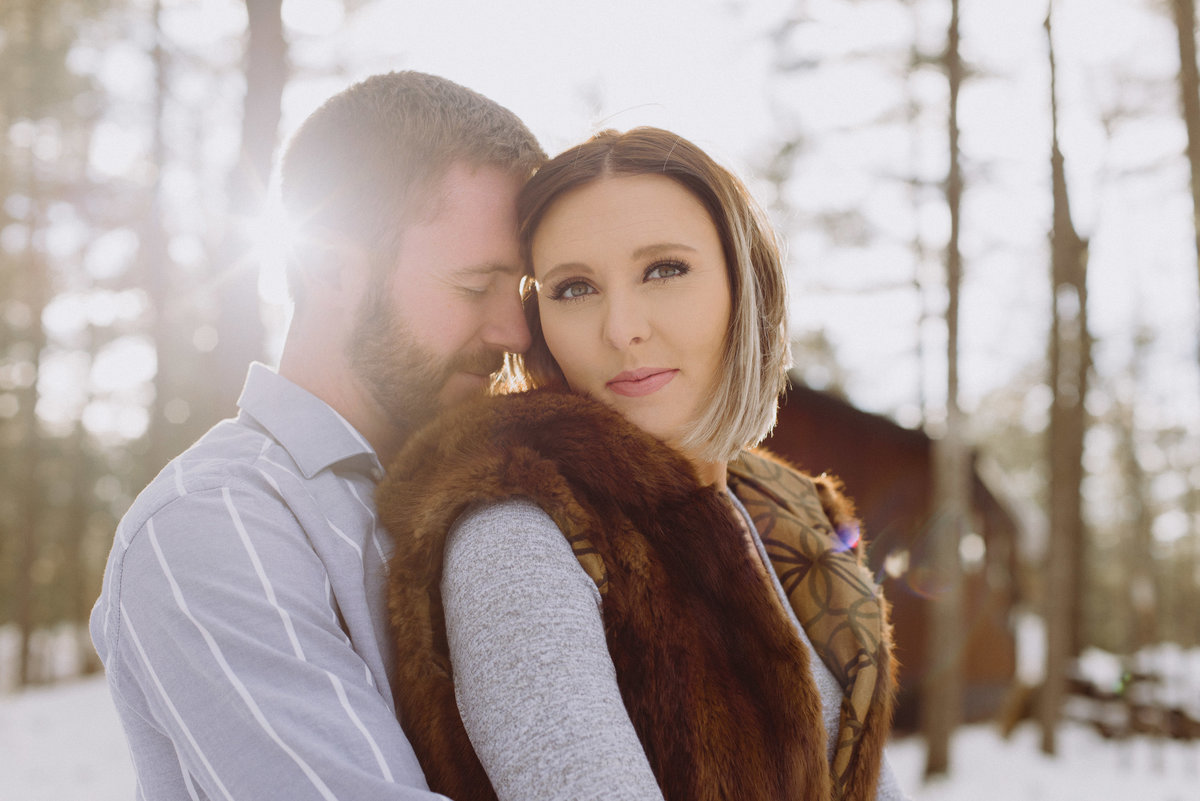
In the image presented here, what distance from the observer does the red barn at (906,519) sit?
15135 mm

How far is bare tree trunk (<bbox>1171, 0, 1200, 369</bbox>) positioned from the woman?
7773mm

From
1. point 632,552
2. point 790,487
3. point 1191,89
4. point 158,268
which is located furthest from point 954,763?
point 158,268

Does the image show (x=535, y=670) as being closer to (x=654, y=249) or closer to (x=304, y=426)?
(x=304, y=426)

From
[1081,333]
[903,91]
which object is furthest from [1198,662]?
[903,91]

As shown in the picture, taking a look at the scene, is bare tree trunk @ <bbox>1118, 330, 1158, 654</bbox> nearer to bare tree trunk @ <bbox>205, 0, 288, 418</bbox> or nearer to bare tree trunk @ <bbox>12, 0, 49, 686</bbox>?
bare tree trunk @ <bbox>205, 0, 288, 418</bbox>

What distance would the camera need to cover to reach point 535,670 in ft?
4.51

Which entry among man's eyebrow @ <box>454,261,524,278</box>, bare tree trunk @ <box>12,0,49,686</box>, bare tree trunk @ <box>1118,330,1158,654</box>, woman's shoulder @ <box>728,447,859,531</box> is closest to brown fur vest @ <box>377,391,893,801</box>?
man's eyebrow @ <box>454,261,524,278</box>

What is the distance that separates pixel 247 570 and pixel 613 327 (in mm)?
993

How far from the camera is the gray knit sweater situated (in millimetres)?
1327

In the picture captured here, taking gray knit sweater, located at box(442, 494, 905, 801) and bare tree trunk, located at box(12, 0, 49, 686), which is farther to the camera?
bare tree trunk, located at box(12, 0, 49, 686)

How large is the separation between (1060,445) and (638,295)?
13.7m

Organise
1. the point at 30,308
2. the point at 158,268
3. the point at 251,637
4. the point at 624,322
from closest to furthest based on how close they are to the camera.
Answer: the point at 251,637 < the point at 624,322 < the point at 158,268 < the point at 30,308

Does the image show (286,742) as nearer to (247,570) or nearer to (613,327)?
(247,570)

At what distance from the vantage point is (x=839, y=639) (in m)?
2.22
